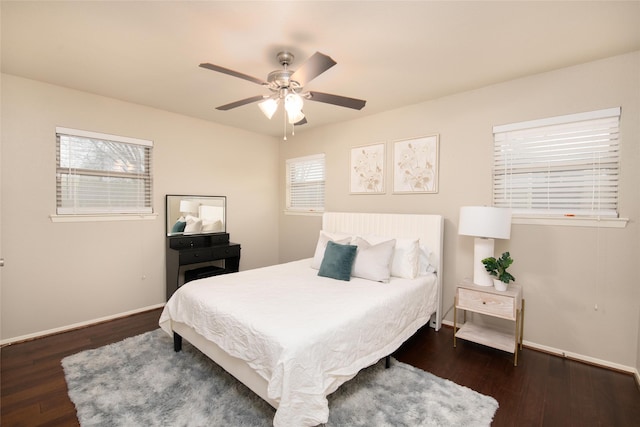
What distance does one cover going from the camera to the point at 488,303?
2.53m

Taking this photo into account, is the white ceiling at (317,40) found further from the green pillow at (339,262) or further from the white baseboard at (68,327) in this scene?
the white baseboard at (68,327)

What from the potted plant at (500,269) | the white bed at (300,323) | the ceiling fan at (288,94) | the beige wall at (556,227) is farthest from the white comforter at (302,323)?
the ceiling fan at (288,94)

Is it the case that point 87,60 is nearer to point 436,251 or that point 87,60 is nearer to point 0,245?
point 0,245

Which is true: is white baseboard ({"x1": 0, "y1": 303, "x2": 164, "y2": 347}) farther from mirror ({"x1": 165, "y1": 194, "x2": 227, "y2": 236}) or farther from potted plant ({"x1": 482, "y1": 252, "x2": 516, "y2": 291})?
potted plant ({"x1": 482, "y1": 252, "x2": 516, "y2": 291})

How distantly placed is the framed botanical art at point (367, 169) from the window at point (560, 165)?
1.31 metres

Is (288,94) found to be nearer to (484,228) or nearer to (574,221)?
(484,228)

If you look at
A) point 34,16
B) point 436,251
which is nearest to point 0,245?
point 34,16

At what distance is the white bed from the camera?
1539 millimetres

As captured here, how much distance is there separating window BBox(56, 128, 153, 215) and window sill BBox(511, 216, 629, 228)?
4.23 meters

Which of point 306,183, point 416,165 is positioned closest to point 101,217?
point 306,183

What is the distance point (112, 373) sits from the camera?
7.33 ft

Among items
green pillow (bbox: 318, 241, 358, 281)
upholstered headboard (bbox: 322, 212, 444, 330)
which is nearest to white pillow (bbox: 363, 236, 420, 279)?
upholstered headboard (bbox: 322, 212, 444, 330)

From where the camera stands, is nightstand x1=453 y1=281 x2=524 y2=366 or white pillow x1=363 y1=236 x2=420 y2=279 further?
white pillow x1=363 y1=236 x2=420 y2=279

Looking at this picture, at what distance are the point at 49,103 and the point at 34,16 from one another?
53.6 inches
